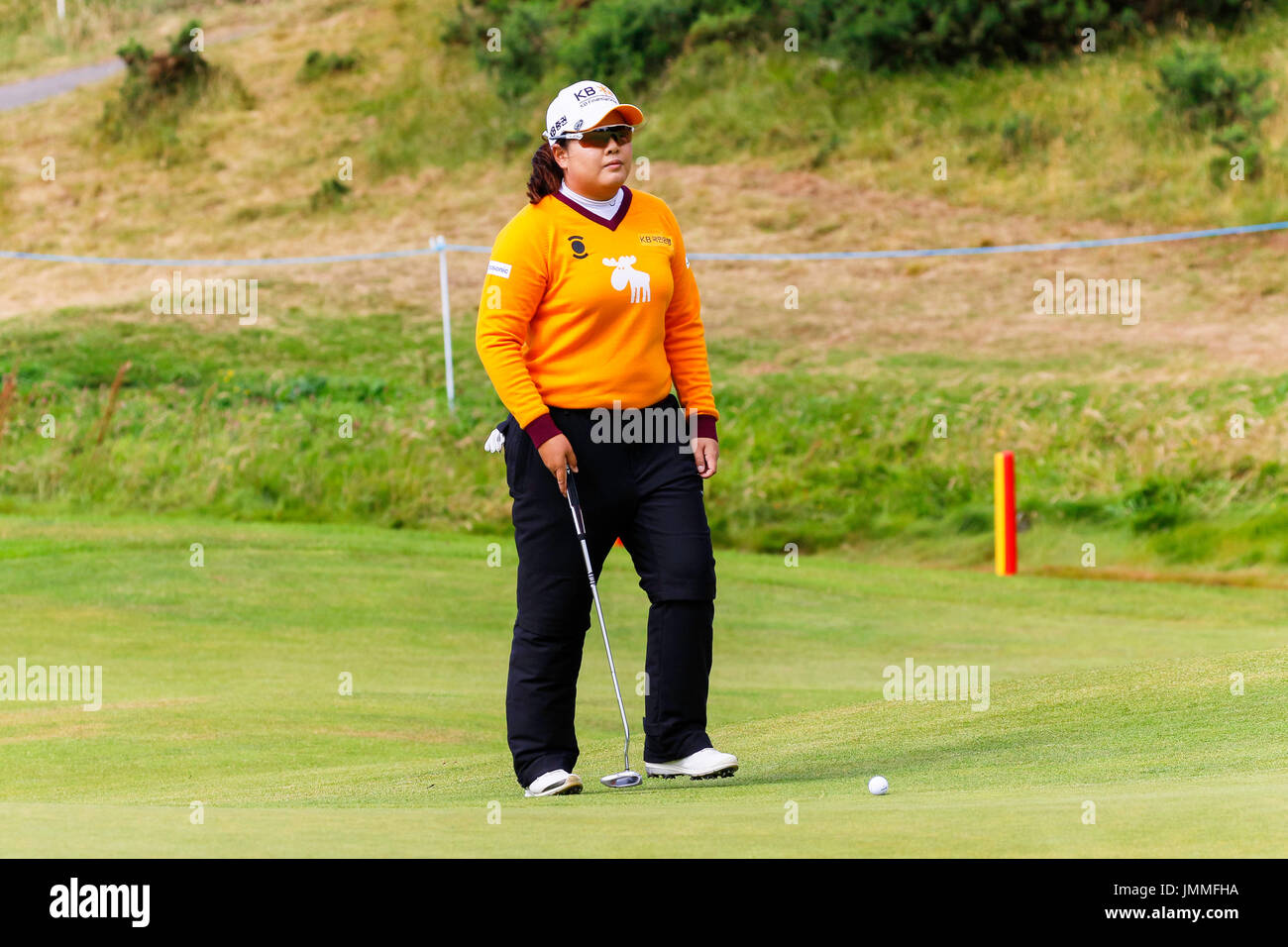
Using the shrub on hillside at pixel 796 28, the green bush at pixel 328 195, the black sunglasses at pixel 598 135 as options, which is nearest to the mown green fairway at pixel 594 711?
the black sunglasses at pixel 598 135

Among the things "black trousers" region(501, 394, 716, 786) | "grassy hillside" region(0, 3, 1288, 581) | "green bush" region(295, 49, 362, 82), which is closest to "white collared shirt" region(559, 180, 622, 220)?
"black trousers" region(501, 394, 716, 786)

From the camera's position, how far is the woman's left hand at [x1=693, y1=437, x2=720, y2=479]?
19.1 feet

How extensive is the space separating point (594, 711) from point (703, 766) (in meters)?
3.15

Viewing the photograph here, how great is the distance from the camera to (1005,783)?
5.43 m

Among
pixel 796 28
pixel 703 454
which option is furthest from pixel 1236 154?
pixel 703 454

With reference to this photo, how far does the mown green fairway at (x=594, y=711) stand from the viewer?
13.9 feet

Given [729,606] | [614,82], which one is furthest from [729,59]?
[729,606]

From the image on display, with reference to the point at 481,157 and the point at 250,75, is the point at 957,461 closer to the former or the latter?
the point at 481,157

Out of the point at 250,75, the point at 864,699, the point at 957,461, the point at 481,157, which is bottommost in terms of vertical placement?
the point at 864,699

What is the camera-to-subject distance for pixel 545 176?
5.70 m

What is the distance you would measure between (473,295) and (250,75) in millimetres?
12766

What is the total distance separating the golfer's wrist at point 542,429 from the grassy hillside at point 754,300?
10.1 metres

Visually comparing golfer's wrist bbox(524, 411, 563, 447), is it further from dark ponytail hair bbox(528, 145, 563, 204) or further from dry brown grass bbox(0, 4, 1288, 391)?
dry brown grass bbox(0, 4, 1288, 391)

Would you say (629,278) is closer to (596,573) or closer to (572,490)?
(572,490)
